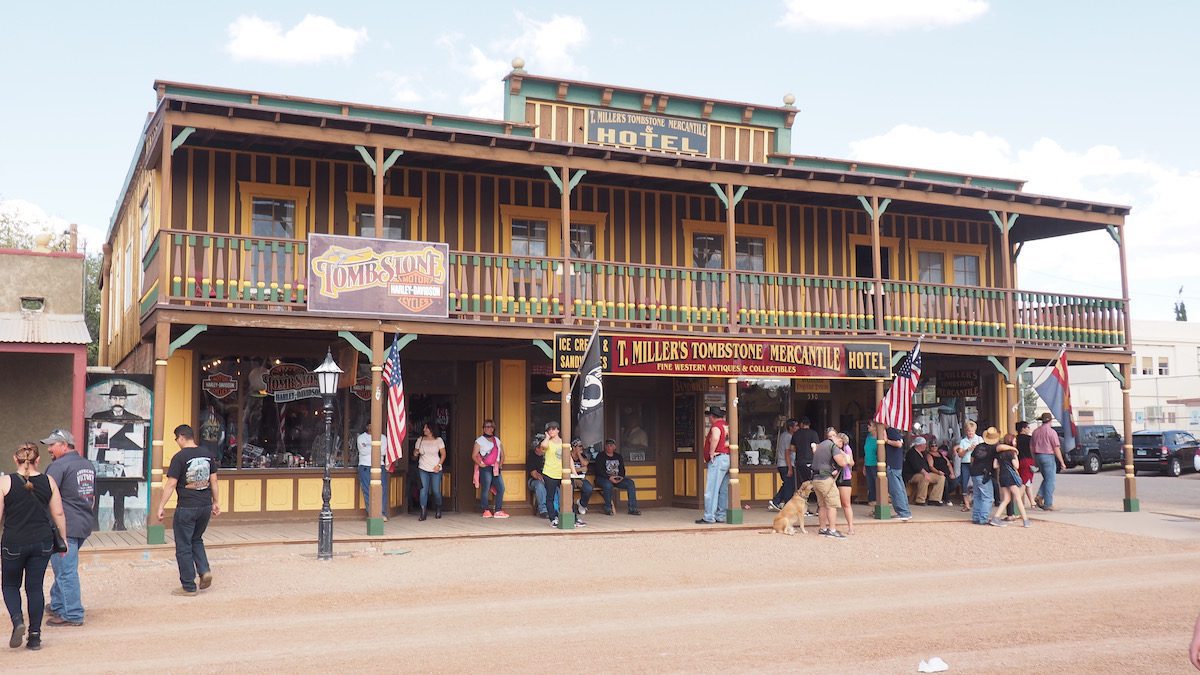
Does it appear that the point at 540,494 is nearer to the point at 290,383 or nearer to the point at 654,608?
the point at 290,383

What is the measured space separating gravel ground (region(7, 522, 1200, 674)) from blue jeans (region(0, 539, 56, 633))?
314 millimetres

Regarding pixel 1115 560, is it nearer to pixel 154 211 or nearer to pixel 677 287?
pixel 677 287

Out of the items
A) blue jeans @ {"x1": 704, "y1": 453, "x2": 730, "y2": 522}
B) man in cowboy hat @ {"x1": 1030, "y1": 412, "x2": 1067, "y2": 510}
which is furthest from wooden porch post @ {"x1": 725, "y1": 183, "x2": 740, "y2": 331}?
man in cowboy hat @ {"x1": 1030, "y1": 412, "x2": 1067, "y2": 510}

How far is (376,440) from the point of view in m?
15.0

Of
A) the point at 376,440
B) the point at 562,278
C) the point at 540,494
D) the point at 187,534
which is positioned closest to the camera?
the point at 187,534

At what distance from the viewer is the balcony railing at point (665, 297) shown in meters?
14.8

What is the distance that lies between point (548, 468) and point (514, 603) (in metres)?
6.03

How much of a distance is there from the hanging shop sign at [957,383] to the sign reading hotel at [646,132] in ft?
21.9

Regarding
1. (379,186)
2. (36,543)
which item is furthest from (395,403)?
(36,543)

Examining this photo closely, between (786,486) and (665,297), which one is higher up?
(665,297)

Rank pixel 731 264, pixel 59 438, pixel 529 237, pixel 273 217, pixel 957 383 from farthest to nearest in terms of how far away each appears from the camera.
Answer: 1. pixel 957 383
2. pixel 529 237
3. pixel 731 264
4. pixel 273 217
5. pixel 59 438

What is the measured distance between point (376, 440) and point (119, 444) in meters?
3.38

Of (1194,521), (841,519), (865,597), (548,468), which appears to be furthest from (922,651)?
(1194,521)

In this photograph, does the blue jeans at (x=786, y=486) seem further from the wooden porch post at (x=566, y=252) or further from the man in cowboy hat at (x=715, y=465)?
the wooden porch post at (x=566, y=252)
